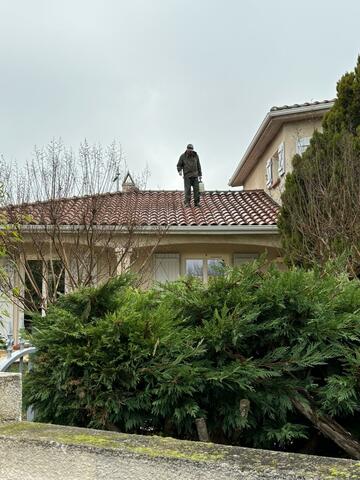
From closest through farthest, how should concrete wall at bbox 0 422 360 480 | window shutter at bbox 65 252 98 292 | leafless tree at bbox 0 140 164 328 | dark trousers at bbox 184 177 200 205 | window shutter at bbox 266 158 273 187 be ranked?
concrete wall at bbox 0 422 360 480 < window shutter at bbox 65 252 98 292 < leafless tree at bbox 0 140 164 328 < dark trousers at bbox 184 177 200 205 < window shutter at bbox 266 158 273 187

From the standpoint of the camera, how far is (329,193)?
8.57 meters

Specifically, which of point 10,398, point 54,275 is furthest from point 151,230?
point 10,398

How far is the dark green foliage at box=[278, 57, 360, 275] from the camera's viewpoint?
8023mm

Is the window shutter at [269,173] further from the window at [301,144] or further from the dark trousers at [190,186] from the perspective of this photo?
the dark trousers at [190,186]

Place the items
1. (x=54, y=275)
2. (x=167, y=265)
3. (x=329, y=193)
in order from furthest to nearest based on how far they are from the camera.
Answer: (x=167, y=265) → (x=54, y=275) → (x=329, y=193)

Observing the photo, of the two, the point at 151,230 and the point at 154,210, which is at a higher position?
the point at 154,210

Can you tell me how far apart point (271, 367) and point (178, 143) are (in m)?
17.4

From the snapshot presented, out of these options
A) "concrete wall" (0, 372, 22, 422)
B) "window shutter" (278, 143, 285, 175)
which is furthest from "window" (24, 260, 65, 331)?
"window shutter" (278, 143, 285, 175)

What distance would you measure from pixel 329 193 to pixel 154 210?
26.5 ft

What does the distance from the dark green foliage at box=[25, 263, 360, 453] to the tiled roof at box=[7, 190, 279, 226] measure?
513 centimetres

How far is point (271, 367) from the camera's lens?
293 cm

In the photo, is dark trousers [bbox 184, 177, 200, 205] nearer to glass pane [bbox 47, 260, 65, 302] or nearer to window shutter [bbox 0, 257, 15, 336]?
window shutter [bbox 0, 257, 15, 336]

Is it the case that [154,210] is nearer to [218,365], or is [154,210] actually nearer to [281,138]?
[281,138]

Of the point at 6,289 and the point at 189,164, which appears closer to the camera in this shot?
the point at 6,289
